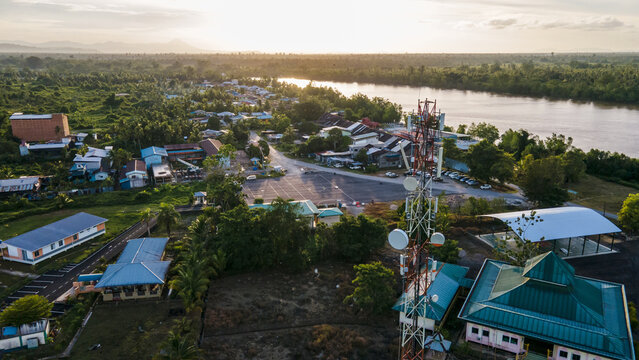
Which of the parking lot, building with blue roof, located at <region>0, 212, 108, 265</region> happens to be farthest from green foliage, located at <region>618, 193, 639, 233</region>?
building with blue roof, located at <region>0, 212, 108, 265</region>

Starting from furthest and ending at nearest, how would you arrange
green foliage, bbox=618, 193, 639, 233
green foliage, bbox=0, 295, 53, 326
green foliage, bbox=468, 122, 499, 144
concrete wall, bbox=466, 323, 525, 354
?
green foliage, bbox=468, 122, 499, 144, green foliage, bbox=618, 193, 639, 233, green foliage, bbox=0, 295, 53, 326, concrete wall, bbox=466, 323, 525, 354

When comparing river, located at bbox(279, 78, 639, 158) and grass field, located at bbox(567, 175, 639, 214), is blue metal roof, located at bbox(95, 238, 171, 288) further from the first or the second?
river, located at bbox(279, 78, 639, 158)

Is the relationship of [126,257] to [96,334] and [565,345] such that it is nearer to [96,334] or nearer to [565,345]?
[96,334]

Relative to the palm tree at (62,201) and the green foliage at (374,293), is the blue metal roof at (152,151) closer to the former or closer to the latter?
the palm tree at (62,201)

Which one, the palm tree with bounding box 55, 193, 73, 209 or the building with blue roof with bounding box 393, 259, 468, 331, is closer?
the building with blue roof with bounding box 393, 259, 468, 331

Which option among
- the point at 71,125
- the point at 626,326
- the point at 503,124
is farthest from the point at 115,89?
the point at 626,326

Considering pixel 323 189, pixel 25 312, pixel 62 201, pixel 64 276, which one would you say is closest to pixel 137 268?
pixel 25 312

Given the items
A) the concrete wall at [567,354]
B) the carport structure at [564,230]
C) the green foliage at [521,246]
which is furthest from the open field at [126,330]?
the carport structure at [564,230]
